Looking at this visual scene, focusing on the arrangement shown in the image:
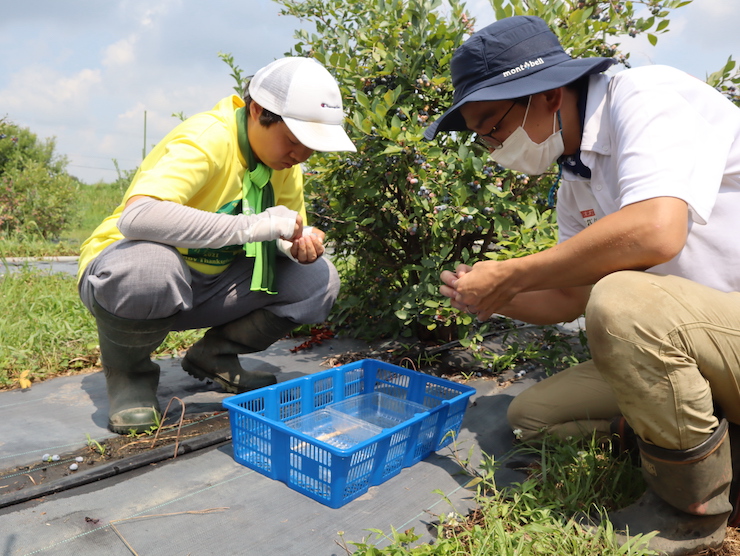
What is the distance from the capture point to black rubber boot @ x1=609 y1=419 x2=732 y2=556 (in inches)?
54.5

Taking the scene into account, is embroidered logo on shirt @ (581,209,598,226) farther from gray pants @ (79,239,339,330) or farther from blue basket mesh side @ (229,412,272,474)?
blue basket mesh side @ (229,412,272,474)

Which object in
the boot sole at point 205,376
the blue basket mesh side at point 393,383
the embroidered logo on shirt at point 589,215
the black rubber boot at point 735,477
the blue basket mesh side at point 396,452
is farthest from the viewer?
the boot sole at point 205,376

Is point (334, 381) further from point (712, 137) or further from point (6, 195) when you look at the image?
point (6, 195)

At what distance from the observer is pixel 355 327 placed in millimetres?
3385

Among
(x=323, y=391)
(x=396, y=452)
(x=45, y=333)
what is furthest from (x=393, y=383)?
(x=45, y=333)

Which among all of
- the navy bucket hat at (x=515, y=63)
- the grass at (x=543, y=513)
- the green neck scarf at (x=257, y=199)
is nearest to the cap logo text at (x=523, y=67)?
the navy bucket hat at (x=515, y=63)

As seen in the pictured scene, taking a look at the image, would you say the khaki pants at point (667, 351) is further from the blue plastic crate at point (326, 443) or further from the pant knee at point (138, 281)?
the pant knee at point (138, 281)

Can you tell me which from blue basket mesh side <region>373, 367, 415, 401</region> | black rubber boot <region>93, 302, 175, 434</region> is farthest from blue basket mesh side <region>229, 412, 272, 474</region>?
blue basket mesh side <region>373, 367, 415, 401</region>

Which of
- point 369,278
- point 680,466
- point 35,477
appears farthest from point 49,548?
point 369,278

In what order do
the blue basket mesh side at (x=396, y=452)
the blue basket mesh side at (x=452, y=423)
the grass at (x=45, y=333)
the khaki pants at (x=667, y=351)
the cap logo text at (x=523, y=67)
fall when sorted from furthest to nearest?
the grass at (x=45, y=333) → the blue basket mesh side at (x=452, y=423) → the blue basket mesh side at (x=396, y=452) → the cap logo text at (x=523, y=67) → the khaki pants at (x=667, y=351)

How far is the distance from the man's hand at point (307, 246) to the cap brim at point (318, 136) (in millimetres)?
408

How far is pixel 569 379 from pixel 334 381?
3.10ft

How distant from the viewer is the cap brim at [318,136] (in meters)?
2.04

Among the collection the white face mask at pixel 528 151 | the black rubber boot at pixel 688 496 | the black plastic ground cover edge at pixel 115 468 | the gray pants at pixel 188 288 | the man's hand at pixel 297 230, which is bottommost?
the black plastic ground cover edge at pixel 115 468
